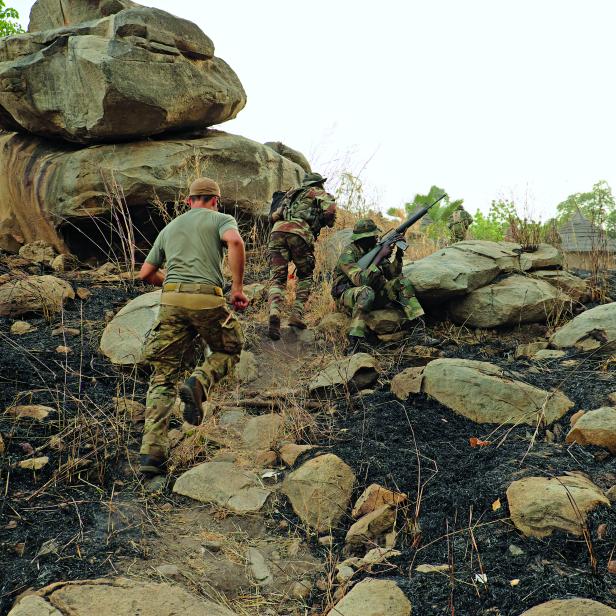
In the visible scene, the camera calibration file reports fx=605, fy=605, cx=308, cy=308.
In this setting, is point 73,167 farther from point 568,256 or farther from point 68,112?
point 568,256

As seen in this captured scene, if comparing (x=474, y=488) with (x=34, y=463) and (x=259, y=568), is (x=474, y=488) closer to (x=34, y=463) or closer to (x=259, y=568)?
(x=259, y=568)

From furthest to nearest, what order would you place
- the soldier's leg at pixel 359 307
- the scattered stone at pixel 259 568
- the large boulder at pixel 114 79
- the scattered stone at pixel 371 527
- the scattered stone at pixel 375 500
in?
the large boulder at pixel 114 79 → the soldier's leg at pixel 359 307 → the scattered stone at pixel 375 500 → the scattered stone at pixel 371 527 → the scattered stone at pixel 259 568

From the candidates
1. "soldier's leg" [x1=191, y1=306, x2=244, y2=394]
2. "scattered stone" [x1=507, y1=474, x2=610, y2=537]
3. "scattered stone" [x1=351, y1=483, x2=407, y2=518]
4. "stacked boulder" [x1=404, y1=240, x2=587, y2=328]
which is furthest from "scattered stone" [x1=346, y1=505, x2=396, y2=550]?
"stacked boulder" [x1=404, y1=240, x2=587, y2=328]

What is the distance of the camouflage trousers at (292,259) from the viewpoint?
6867 mm

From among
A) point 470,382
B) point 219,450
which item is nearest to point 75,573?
point 219,450

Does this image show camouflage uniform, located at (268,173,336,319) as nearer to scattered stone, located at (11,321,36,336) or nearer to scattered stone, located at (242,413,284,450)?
scattered stone, located at (242,413,284,450)

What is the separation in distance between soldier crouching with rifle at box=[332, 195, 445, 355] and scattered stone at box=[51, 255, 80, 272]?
3550 mm

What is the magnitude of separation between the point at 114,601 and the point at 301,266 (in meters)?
4.83

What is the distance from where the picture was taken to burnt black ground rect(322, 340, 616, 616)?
8.10 ft

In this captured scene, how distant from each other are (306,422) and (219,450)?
25.7 inches

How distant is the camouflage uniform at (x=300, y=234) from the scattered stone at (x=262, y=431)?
2289 mm

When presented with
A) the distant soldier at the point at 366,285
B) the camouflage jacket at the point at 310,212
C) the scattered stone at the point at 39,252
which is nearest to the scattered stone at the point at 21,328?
the scattered stone at the point at 39,252

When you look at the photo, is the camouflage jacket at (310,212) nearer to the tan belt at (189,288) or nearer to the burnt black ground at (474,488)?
the burnt black ground at (474,488)

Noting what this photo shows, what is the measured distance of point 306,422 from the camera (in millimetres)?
4418
